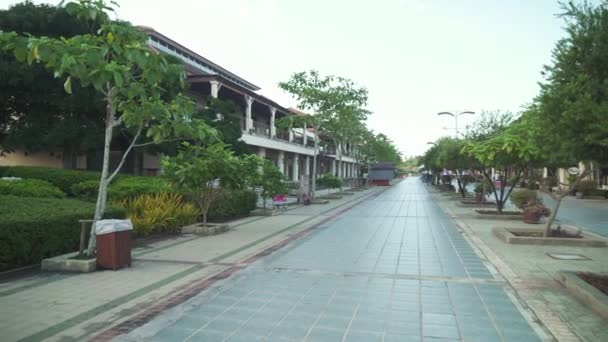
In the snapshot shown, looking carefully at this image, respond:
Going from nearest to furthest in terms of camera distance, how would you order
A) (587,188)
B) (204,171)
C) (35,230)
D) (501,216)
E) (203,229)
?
(35,230), (204,171), (203,229), (501,216), (587,188)

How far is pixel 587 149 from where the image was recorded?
5.77 metres

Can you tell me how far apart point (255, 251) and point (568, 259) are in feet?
20.4

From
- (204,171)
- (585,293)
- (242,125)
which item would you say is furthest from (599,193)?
(585,293)

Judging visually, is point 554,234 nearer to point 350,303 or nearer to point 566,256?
point 566,256

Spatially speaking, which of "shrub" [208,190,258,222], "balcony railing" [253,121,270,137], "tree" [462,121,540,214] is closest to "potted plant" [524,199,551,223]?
"tree" [462,121,540,214]

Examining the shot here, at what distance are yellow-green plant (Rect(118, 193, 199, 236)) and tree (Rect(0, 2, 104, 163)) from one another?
714 cm

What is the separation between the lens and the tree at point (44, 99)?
16936 mm

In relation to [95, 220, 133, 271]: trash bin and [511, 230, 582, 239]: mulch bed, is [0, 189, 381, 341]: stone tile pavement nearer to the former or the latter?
[95, 220, 133, 271]: trash bin

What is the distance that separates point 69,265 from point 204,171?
188 inches

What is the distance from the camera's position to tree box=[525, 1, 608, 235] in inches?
205

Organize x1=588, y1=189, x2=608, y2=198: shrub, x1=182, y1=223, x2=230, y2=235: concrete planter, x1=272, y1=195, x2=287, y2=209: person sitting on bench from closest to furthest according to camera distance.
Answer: x1=182, y1=223, x2=230, y2=235: concrete planter → x1=272, y1=195, x2=287, y2=209: person sitting on bench → x1=588, y1=189, x2=608, y2=198: shrub

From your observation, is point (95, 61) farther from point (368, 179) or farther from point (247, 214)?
point (368, 179)

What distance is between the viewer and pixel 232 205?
15797 millimetres

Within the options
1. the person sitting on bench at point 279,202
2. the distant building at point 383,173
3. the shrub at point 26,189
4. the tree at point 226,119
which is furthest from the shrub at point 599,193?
the shrub at point 26,189
